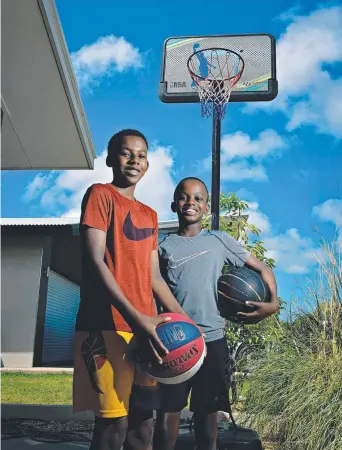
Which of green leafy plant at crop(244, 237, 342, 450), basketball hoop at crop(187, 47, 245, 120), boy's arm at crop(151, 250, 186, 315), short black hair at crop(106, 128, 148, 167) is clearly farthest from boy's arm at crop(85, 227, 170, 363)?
basketball hoop at crop(187, 47, 245, 120)

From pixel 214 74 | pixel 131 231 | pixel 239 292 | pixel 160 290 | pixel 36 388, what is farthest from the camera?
pixel 36 388

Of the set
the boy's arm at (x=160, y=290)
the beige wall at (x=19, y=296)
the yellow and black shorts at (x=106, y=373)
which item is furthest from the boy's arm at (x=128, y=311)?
the beige wall at (x=19, y=296)

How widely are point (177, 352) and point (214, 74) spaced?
5.19 meters

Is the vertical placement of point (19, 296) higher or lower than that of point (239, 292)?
higher

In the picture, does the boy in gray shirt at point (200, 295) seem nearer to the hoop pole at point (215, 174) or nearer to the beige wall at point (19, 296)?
the hoop pole at point (215, 174)

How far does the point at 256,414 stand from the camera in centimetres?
452

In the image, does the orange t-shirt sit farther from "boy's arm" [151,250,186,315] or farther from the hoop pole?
the hoop pole

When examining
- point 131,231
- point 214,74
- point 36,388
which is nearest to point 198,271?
point 131,231

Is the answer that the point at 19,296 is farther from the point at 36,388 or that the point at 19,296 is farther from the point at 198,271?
the point at 198,271

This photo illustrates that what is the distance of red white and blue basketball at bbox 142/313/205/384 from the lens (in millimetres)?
2295

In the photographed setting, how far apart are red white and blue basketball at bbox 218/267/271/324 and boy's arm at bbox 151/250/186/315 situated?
16.0 inches

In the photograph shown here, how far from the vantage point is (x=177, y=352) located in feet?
7.63

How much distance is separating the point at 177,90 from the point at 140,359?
5.36 m

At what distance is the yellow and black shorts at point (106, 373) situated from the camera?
2188 millimetres
